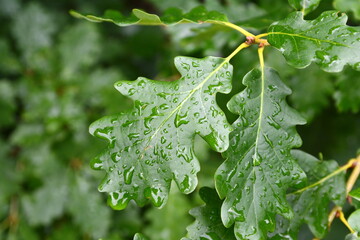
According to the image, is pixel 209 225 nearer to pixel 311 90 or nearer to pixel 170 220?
pixel 311 90

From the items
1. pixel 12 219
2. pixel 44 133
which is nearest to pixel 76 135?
pixel 44 133

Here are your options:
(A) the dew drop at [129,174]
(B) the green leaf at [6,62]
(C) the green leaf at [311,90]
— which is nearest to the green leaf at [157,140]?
(A) the dew drop at [129,174]

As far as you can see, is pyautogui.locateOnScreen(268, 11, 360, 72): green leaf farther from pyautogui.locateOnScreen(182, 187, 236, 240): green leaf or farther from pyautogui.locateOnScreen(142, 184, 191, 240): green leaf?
pyautogui.locateOnScreen(142, 184, 191, 240): green leaf

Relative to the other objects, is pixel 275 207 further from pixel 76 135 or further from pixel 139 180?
pixel 76 135

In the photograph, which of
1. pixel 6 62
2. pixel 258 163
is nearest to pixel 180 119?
pixel 258 163

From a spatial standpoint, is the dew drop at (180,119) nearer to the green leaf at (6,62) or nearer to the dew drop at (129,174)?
the dew drop at (129,174)

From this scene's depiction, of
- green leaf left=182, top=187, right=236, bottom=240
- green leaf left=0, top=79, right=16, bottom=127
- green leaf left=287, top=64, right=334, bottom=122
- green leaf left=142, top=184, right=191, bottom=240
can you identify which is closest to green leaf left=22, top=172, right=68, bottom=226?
green leaf left=0, top=79, right=16, bottom=127
